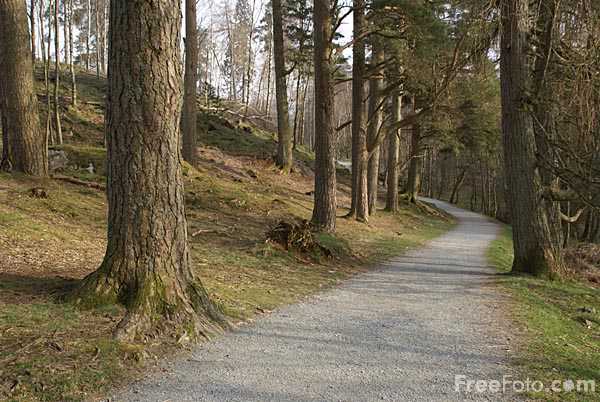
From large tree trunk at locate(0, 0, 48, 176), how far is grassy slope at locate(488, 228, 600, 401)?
9886mm

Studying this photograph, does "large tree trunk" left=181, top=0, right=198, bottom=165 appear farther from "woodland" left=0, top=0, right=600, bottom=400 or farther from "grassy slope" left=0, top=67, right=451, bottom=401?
"grassy slope" left=0, top=67, right=451, bottom=401

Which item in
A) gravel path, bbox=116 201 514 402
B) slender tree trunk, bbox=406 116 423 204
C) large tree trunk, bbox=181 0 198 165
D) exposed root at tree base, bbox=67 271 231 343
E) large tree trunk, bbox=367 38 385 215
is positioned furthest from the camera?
slender tree trunk, bbox=406 116 423 204

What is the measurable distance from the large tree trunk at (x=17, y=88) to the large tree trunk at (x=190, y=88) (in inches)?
261

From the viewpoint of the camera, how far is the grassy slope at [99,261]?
11.6 feet

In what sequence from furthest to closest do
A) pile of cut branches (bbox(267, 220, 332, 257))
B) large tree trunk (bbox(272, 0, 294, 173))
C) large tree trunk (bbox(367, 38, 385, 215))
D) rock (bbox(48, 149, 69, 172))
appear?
large tree trunk (bbox(272, 0, 294, 173)) < large tree trunk (bbox(367, 38, 385, 215)) < rock (bbox(48, 149, 69, 172)) < pile of cut branches (bbox(267, 220, 332, 257))

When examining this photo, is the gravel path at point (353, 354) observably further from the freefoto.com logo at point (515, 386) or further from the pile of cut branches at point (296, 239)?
the pile of cut branches at point (296, 239)

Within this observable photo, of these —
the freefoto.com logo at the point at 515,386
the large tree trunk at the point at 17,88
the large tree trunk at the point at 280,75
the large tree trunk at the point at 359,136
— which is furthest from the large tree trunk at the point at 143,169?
the large tree trunk at the point at 280,75

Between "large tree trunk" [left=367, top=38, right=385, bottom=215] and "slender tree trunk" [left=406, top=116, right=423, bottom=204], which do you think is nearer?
"large tree trunk" [left=367, top=38, right=385, bottom=215]

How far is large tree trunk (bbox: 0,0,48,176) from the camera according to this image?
941 centimetres

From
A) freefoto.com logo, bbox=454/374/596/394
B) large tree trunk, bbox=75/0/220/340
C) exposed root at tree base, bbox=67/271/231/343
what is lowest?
freefoto.com logo, bbox=454/374/596/394

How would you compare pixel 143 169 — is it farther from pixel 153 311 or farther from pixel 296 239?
pixel 296 239

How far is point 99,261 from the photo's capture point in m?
6.72

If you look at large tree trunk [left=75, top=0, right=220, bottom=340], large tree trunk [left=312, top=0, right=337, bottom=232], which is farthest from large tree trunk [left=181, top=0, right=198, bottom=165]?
large tree trunk [left=75, top=0, right=220, bottom=340]

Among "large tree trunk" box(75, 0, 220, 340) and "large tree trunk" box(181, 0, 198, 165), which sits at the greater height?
"large tree trunk" box(181, 0, 198, 165)
